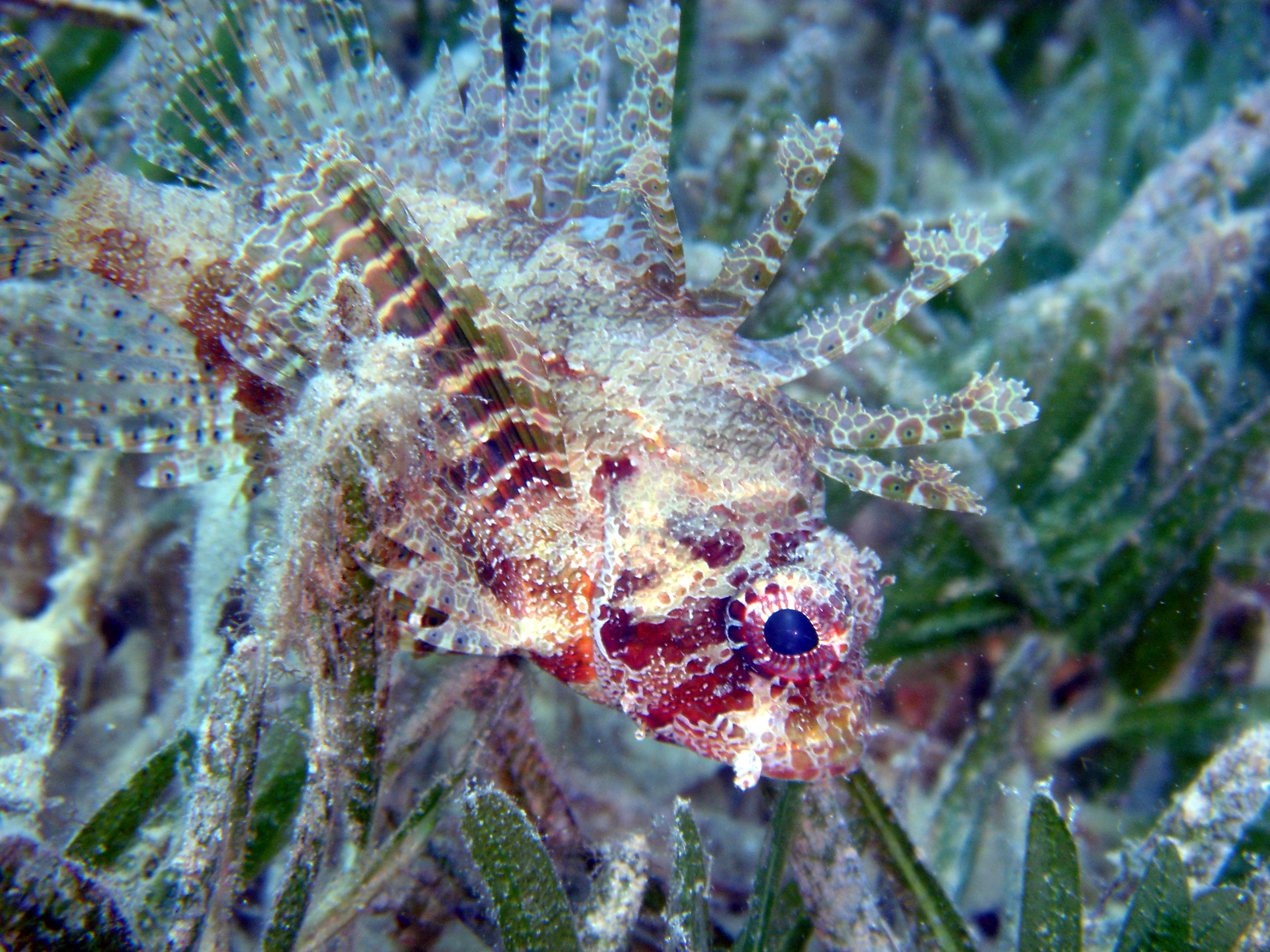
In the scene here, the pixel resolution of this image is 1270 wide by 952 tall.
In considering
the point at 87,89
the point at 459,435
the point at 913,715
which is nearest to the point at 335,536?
the point at 459,435

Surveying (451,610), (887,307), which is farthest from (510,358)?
(887,307)

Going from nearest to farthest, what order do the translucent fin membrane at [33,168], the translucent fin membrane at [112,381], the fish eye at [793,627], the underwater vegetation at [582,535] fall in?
the underwater vegetation at [582,535]
the fish eye at [793,627]
the translucent fin membrane at [33,168]
the translucent fin membrane at [112,381]

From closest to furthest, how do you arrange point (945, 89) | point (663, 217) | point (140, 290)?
point (663, 217) < point (140, 290) < point (945, 89)

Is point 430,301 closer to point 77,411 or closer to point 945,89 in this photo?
point 77,411

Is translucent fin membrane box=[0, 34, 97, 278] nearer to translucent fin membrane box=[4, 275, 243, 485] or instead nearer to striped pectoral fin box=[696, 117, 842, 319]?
translucent fin membrane box=[4, 275, 243, 485]

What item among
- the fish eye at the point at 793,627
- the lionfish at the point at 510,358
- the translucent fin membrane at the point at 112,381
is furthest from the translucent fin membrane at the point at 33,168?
the fish eye at the point at 793,627

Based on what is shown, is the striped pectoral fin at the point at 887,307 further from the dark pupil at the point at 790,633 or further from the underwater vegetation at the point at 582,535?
the dark pupil at the point at 790,633
